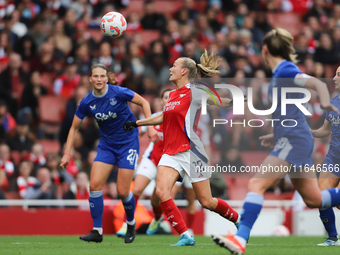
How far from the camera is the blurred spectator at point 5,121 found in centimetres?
1211

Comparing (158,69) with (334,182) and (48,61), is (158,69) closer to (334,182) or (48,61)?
(48,61)

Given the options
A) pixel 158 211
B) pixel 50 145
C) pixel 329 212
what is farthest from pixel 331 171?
pixel 50 145

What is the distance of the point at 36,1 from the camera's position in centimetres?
1518

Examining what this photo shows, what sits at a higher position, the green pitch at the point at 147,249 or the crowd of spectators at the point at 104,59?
the crowd of spectators at the point at 104,59

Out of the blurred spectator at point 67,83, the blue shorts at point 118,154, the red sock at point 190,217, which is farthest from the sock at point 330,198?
the blurred spectator at point 67,83

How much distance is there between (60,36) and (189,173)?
883 centimetres

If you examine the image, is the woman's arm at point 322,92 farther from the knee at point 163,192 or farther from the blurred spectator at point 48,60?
the blurred spectator at point 48,60

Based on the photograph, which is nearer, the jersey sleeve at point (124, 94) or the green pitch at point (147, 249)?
the green pitch at point (147, 249)

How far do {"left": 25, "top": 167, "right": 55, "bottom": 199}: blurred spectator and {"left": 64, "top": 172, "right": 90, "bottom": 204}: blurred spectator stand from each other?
36 centimetres

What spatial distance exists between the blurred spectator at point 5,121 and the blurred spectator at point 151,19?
5.48 m

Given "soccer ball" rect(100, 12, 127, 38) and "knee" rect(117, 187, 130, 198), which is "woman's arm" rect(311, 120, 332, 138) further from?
"soccer ball" rect(100, 12, 127, 38)

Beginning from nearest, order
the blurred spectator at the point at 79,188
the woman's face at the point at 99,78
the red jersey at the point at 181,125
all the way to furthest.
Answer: the red jersey at the point at 181,125 → the woman's face at the point at 99,78 → the blurred spectator at the point at 79,188

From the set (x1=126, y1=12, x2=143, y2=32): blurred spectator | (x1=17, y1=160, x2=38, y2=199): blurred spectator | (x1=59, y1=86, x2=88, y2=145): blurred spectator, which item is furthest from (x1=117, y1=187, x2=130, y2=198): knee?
(x1=126, y1=12, x2=143, y2=32): blurred spectator

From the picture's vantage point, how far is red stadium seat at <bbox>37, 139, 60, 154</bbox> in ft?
41.5
